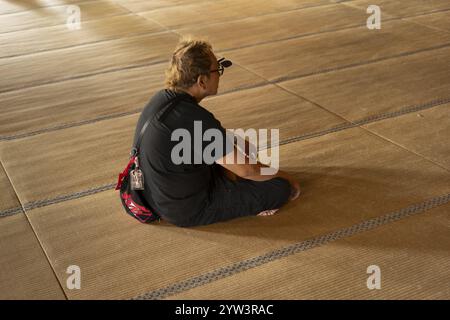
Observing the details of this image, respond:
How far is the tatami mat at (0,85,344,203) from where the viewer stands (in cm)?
296

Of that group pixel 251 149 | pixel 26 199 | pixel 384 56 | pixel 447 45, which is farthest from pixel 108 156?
pixel 447 45

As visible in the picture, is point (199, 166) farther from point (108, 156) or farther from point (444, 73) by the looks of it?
point (444, 73)

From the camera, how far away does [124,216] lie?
8.71 ft

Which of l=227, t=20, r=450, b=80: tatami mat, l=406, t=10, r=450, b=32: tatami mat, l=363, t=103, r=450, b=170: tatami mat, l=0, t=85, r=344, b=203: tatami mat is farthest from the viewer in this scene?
l=406, t=10, r=450, b=32: tatami mat

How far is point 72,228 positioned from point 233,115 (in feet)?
4.67

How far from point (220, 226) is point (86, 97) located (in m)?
1.90

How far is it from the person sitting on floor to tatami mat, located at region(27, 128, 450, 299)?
0.08 meters

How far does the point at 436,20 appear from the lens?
5457mm

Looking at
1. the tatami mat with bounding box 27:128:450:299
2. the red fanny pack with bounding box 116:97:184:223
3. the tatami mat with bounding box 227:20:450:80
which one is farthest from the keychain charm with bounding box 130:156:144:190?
the tatami mat with bounding box 227:20:450:80

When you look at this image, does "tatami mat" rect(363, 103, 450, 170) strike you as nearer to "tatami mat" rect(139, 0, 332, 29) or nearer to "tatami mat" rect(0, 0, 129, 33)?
"tatami mat" rect(139, 0, 332, 29)

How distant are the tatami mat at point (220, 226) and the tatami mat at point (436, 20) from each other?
104 inches

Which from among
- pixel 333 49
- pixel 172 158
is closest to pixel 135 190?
pixel 172 158

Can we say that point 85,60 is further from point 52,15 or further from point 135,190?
point 135,190

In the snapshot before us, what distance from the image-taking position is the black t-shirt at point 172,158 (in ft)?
7.52
